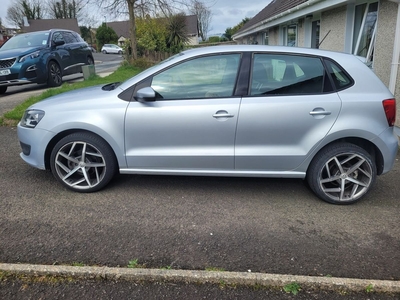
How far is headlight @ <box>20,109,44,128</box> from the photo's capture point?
12.0 feet

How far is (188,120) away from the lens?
11.3 ft

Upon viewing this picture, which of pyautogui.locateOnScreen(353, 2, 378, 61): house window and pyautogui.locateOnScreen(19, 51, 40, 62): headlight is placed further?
pyautogui.locateOnScreen(19, 51, 40, 62): headlight

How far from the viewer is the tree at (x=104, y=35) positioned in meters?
53.5

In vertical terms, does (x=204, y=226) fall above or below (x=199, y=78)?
below

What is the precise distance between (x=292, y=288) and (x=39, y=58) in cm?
978

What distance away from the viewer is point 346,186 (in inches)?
140

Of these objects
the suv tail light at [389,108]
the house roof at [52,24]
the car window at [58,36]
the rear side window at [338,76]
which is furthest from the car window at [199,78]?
the house roof at [52,24]

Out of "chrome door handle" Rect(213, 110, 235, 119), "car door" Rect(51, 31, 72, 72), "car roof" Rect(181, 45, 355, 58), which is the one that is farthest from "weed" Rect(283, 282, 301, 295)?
"car door" Rect(51, 31, 72, 72)

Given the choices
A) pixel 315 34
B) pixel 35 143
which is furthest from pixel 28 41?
pixel 315 34

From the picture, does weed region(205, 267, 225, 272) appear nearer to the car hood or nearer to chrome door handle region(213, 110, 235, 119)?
chrome door handle region(213, 110, 235, 119)

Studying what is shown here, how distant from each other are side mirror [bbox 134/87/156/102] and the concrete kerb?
173 centimetres

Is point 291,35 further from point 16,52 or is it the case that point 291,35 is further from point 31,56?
point 16,52

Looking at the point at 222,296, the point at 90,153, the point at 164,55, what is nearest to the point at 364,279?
the point at 222,296

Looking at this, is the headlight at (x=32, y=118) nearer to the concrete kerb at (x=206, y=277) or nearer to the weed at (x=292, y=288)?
the concrete kerb at (x=206, y=277)
